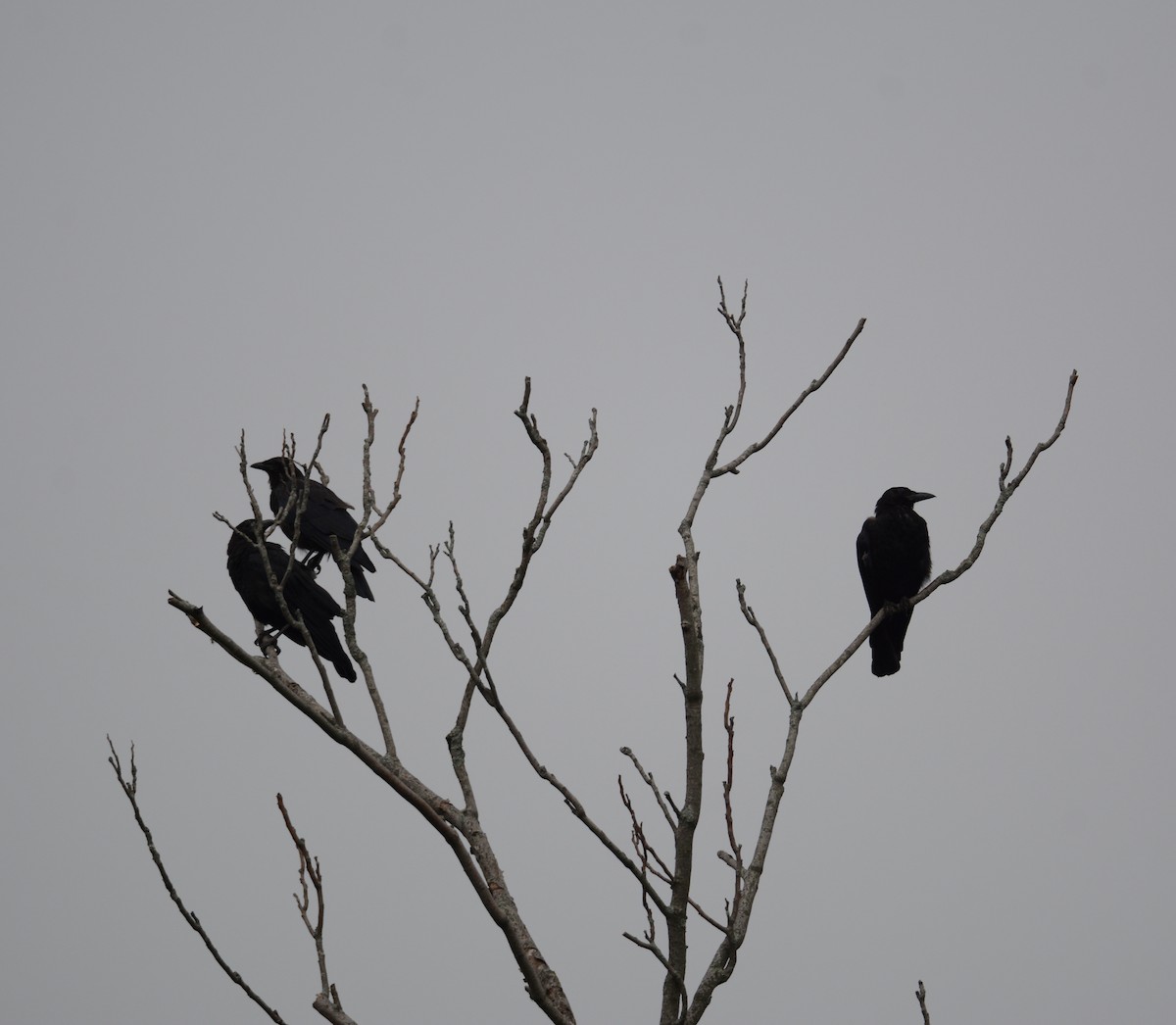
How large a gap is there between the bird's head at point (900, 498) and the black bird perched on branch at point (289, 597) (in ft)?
11.7

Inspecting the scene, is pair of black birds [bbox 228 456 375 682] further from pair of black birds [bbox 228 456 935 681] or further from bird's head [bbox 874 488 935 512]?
bird's head [bbox 874 488 935 512]

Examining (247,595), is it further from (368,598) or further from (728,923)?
(728,923)

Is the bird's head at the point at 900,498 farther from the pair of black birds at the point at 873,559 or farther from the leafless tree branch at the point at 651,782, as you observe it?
the leafless tree branch at the point at 651,782

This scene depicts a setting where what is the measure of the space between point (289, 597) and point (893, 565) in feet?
12.0

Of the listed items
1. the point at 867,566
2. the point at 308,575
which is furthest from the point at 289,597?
the point at 867,566

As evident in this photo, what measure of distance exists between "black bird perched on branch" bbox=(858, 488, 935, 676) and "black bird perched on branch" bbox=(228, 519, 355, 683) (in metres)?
3.32

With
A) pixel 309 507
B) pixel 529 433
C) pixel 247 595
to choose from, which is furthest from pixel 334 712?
pixel 309 507

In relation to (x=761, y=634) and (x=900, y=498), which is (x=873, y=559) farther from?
(x=761, y=634)

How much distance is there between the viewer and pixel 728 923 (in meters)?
2.60

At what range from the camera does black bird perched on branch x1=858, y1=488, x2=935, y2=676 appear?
721cm

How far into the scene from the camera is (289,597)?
634cm

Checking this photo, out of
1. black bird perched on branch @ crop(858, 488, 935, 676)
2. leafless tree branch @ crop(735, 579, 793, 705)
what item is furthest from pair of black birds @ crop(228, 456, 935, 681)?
leafless tree branch @ crop(735, 579, 793, 705)

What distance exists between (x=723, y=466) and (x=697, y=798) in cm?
96

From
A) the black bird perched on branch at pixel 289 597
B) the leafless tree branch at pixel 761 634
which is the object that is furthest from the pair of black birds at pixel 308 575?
the leafless tree branch at pixel 761 634
